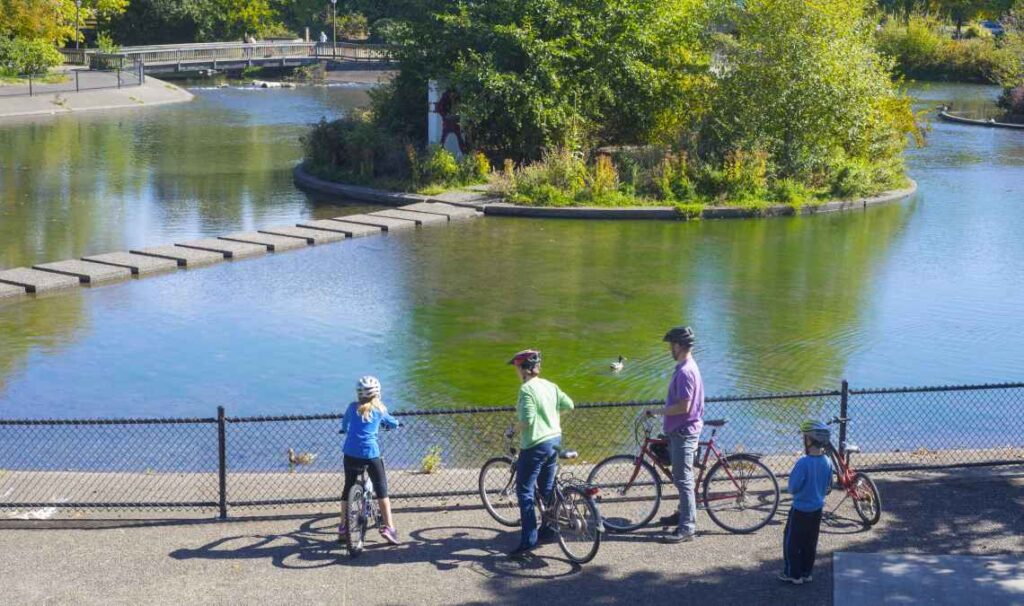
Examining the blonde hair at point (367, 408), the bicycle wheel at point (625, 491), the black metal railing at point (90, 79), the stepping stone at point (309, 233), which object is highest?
the black metal railing at point (90, 79)

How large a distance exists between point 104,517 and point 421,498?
2787 millimetres

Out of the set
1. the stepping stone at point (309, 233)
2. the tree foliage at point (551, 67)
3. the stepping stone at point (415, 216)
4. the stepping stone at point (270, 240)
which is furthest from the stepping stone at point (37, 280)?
the tree foliage at point (551, 67)

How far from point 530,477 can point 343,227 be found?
16.9 m

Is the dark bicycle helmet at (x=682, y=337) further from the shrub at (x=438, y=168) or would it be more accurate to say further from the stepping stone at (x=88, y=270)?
the shrub at (x=438, y=168)

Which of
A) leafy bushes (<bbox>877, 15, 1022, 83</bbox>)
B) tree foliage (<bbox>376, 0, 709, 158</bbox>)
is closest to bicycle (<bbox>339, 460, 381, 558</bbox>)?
tree foliage (<bbox>376, 0, 709, 158</bbox>)

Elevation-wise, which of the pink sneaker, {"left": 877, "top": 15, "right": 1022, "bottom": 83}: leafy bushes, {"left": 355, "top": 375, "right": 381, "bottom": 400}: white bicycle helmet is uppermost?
{"left": 877, "top": 15, "right": 1022, "bottom": 83}: leafy bushes

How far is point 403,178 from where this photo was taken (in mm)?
30969

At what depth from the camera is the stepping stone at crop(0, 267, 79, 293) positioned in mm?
20094

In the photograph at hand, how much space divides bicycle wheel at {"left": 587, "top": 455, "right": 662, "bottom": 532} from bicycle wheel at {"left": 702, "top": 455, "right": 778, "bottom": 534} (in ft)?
1.59

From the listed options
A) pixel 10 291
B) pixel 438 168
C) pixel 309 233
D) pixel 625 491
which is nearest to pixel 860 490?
pixel 625 491

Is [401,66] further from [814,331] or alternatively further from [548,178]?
[814,331]

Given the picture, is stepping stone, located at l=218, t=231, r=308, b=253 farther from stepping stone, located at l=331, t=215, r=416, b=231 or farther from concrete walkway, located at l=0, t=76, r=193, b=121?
concrete walkway, located at l=0, t=76, r=193, b=121

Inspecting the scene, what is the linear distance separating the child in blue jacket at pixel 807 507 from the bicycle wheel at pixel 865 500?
1.15 m

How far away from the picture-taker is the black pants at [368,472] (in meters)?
9.79
